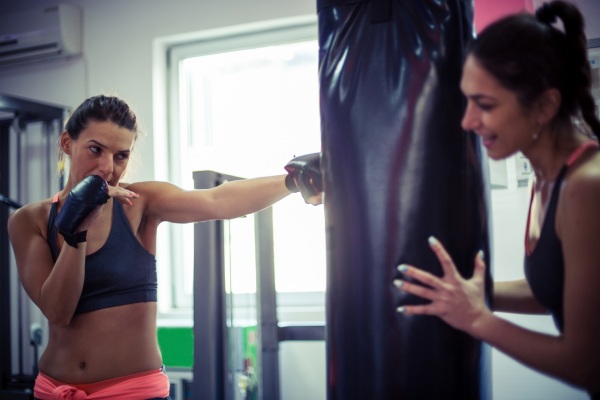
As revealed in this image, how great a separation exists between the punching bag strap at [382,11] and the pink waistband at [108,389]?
3.96 ft

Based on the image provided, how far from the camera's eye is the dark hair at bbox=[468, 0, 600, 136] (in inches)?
40.9

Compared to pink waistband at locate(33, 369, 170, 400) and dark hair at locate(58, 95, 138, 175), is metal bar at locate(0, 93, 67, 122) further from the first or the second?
pink waistband at locate(33, 369, 170, 400)

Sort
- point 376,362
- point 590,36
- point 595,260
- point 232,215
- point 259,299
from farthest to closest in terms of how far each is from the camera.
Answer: point 590,36 < point 259,299 < point 232,215 < point 376,362 < point 595,260

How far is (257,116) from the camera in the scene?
392cm

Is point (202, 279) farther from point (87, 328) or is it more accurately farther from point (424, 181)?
point (424, 181)

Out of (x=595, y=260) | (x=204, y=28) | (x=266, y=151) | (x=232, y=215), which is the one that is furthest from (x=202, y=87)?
(x=595, y=260)

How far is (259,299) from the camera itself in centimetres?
238

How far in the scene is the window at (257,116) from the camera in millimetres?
3701

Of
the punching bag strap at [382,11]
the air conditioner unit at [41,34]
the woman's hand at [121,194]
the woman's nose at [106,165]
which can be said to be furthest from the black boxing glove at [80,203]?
the air conditioner unit at [41,34]

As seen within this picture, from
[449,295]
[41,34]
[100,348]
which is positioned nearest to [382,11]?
[449,295]

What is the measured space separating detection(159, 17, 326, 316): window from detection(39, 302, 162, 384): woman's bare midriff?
73.6 inches

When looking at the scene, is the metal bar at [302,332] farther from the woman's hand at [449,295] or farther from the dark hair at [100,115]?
the woman's hand at [449,295]

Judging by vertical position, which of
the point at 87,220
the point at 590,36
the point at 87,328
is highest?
the point at 590,36

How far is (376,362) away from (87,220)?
37.0 inches
